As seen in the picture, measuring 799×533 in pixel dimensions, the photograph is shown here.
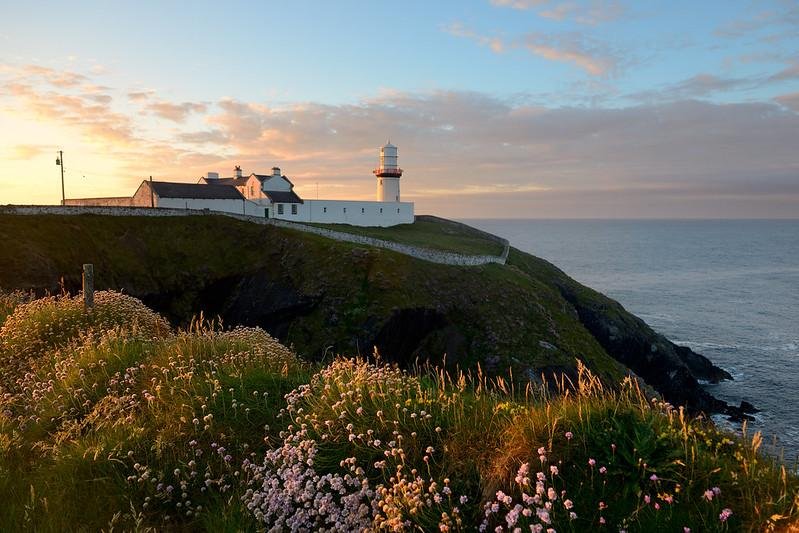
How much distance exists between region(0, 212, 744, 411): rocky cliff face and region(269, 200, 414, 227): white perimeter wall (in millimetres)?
23840

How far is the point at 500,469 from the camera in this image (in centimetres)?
523

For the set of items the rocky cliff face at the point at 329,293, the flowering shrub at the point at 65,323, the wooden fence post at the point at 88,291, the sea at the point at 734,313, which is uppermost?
the wooden fence post at the point at 88,291

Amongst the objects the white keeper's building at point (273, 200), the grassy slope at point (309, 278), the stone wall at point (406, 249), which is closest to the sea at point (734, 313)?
the grassy slope at point (309, 278)

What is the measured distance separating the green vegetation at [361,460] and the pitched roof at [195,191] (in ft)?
208

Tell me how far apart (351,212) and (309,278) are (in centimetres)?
3952

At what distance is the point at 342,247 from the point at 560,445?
45734 millimetres

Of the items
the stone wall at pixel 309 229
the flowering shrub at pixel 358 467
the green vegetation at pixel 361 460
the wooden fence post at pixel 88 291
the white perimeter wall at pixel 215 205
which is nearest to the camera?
the green vegetation at pixel 361 460

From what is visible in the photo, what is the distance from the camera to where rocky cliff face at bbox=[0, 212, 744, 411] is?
1602 inches

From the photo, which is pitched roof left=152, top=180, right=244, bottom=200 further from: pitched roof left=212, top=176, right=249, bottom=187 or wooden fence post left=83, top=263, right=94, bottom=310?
wooden fence post left=83, top=263, right=94, bottom=310

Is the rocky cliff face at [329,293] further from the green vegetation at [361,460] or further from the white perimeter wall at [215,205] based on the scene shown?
the green vegetation at [361,460]

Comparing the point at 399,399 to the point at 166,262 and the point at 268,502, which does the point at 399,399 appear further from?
the point at 166,262

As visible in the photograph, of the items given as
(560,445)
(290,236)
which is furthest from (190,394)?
(290,236)

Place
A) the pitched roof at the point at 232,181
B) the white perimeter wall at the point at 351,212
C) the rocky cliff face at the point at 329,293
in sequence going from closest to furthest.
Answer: the rocky cliff face at the point at 329,293, the white perimeter wall at the point at 351,212, the pitched roof at the point at 232,181

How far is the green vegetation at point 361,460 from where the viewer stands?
4848 mm
